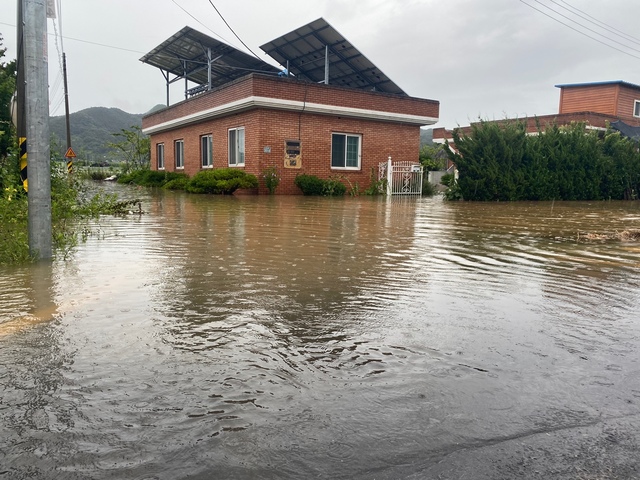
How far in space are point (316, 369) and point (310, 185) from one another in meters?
17.5

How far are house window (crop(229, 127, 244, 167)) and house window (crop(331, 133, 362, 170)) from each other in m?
3.66

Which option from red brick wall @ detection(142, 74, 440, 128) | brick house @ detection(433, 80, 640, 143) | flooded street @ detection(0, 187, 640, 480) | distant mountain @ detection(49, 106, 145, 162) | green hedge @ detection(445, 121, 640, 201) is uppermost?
distant mountain @ detection(49, 106, 145, 162)

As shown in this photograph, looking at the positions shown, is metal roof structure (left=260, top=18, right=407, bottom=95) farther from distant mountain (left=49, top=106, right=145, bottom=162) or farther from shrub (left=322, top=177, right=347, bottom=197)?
distant mountain (left=49, top=106, right=145, bottom=162)

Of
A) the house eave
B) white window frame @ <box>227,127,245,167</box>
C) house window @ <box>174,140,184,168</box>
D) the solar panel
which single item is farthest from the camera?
house window @ <box>174,140,184,168</box>

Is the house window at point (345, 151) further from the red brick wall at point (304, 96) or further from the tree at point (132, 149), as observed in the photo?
the tree at point (132, 149)

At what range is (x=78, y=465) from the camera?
1780mm

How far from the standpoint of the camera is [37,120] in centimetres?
542

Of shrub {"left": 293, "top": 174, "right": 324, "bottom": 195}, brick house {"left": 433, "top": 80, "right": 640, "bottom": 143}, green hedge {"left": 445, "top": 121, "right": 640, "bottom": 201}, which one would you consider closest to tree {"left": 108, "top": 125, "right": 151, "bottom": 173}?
shrub {"left": 293, "top": 174, "right": 324, "bottom": 195}

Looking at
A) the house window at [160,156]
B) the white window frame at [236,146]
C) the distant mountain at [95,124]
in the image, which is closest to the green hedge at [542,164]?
the white window frame at [236,146]

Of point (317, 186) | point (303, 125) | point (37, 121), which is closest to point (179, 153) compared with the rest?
point (303, 125)

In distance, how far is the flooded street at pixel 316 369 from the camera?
1.87 meters

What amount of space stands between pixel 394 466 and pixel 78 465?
1069 millimetres

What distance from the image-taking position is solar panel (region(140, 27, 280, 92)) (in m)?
24.7

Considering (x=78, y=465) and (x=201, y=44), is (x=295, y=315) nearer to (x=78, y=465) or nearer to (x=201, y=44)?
(x=78, y=465)
